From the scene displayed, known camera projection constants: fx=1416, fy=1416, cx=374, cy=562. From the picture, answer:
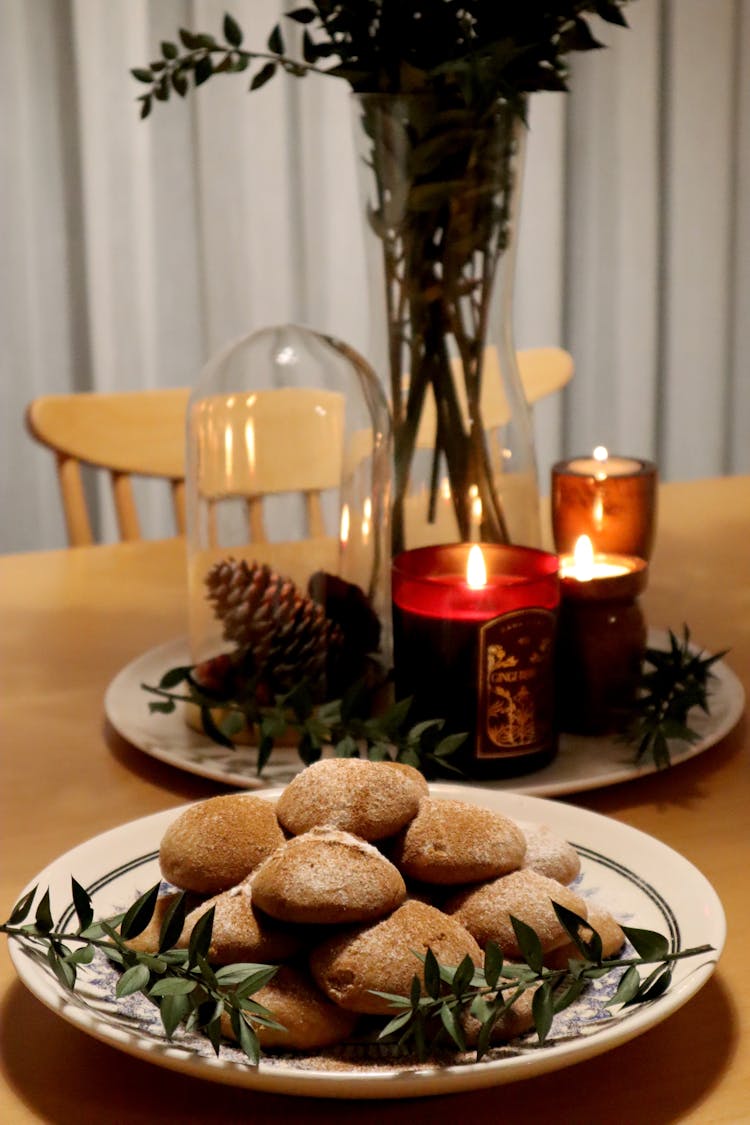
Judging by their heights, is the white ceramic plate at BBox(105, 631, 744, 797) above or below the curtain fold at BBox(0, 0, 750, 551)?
below

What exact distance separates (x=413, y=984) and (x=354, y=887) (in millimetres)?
47

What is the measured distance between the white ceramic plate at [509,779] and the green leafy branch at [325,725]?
1 cm

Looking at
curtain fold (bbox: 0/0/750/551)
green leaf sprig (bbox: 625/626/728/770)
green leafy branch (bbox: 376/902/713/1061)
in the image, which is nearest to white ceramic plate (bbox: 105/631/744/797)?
green leaf sprig (bbox: 625/626/728/770)

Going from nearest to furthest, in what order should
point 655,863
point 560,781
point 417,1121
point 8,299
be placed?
1. point 417,1121
2. point 655,863
3. point 560,781
4. point 8,299

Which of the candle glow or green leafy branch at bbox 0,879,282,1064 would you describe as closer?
green leafy branch at bbox 0,879,282,1064

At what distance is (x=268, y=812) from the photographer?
587 millimetres

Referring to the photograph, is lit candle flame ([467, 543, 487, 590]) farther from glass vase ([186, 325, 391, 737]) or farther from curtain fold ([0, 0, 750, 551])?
curtain fold ([0, 0, 750, 551])

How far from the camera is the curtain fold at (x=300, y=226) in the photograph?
243cm

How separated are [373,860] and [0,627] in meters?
0.69

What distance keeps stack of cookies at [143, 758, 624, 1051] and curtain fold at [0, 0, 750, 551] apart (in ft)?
6.68

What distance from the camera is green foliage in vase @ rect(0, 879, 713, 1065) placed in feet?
1.54

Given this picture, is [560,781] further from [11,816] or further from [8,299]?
[8,299]

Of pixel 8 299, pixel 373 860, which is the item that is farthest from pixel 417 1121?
pixel 8 299

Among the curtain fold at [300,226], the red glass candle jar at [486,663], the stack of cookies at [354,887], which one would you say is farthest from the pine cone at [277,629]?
the curtain fold at [300,226]
